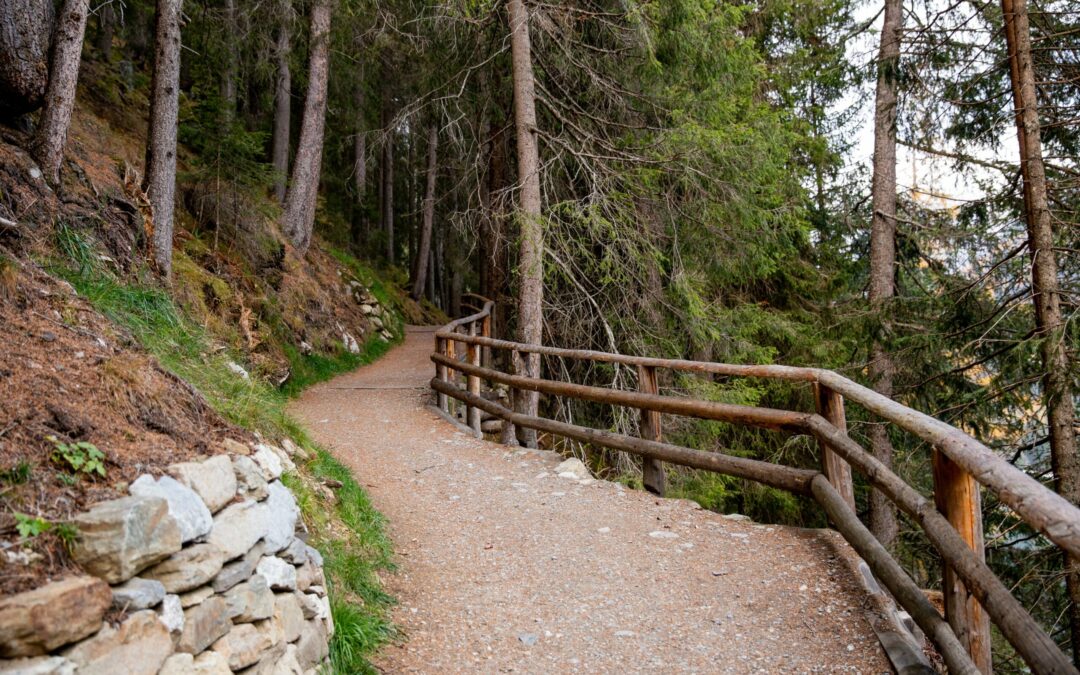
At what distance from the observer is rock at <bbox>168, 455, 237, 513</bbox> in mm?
3180

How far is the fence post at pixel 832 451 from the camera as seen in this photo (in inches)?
190

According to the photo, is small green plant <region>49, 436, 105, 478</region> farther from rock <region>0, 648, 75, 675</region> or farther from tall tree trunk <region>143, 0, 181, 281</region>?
tall tree trunk <region>143, 0, 181, 281</region>

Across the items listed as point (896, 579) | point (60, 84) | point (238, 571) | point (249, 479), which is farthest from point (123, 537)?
point (60, 84)

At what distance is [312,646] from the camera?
138 inches

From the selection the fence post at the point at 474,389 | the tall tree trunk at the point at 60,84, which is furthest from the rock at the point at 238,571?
the fence post at the point at 474,389

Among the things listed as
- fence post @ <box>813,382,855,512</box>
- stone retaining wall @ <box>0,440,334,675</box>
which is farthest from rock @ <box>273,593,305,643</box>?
fence post @ <box>813,382,855,512</box>

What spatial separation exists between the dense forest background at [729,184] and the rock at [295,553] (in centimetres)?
505

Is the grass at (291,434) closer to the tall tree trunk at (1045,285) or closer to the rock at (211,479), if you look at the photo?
the rock at (211,479)

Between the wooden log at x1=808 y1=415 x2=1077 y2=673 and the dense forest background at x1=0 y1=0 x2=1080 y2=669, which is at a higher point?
the dense forest background at x1=0 y1=0 x2=1080 y2=669

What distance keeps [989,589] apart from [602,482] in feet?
15.6

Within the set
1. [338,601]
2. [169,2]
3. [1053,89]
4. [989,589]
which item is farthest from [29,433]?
[1053,89]

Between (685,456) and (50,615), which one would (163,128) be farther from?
(50,615)

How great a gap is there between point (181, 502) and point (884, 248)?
11.3m

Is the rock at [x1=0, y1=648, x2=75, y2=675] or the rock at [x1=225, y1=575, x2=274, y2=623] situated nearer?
the rock at [x1=0, y1=648, x2=75, y2=675]
